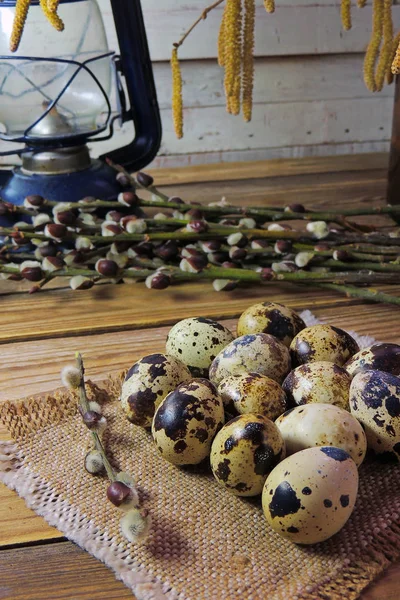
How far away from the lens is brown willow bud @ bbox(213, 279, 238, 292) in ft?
2.65

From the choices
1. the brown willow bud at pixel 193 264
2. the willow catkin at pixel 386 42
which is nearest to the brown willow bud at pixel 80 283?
the brown willow bud at pixel 193 264

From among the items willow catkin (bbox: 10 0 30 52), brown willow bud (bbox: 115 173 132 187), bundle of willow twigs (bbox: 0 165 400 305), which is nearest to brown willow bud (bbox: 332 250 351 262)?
bundle of willow twigs (bbox: 0 165 400 305)

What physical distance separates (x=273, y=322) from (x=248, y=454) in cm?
18

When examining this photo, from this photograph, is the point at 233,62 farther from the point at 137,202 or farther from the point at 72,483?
the point at 72,483

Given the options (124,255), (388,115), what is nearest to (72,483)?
(124,255)

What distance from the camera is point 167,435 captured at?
1.55ft

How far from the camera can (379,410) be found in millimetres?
469

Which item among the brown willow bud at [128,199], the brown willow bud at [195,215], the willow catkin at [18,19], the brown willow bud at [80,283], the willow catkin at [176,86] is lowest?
the brown willow bud at [80,283]

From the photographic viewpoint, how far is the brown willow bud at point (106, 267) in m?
0.81

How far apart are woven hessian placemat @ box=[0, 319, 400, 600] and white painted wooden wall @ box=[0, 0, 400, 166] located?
110cm

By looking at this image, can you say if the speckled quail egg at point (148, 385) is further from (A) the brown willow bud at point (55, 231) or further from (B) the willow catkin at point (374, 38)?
(B) the willow catkin at point (374, 38)

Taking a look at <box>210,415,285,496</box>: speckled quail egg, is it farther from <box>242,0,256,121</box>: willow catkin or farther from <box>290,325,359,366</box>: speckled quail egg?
<box>242,0,256,121</box>: willow catkin

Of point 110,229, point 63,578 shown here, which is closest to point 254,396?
point 63,578

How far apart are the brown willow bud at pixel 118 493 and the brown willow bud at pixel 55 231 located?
426 mm
